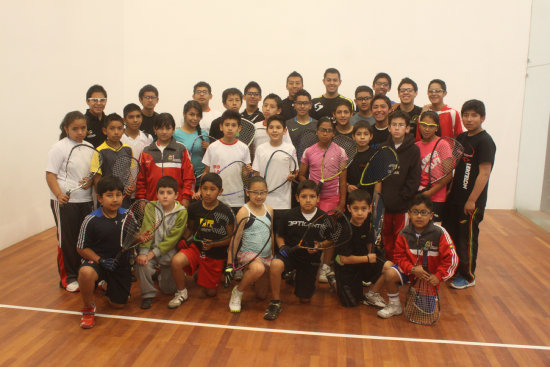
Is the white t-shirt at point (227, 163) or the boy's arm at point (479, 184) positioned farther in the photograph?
the white t-shirt at point (227, 163)

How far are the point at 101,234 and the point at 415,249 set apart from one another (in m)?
2.07

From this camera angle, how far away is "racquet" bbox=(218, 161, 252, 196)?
12.1 ft

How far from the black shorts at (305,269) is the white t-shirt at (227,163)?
0.66m

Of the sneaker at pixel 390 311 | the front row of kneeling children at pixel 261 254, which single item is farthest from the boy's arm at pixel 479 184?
the sneaker at pixel 390 311

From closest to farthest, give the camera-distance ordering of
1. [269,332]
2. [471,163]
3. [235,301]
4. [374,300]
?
1. [269,332]
2. [235,301]
3. [374,300]
4. [471,163]

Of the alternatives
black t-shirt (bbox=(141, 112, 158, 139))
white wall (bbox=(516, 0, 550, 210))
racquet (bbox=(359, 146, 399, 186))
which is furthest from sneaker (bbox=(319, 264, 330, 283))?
white wall (bbox=(516, 0, 550, 210))

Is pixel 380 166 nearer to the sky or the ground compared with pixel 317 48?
nearer to the ground

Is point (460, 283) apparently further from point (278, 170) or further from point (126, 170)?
point (126, 170)

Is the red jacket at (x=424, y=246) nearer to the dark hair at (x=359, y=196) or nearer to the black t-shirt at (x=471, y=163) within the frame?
the dark hair at (x=359, y=196)

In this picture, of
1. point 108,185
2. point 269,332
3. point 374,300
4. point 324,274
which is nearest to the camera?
point 269,332

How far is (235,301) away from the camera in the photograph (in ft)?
10.4

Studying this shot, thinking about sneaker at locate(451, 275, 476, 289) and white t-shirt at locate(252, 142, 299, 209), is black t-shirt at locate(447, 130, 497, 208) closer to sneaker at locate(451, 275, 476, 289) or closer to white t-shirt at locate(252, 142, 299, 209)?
sneaker at locate(451, 275, 476, 289)

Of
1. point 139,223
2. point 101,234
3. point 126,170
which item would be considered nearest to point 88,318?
point 101,234

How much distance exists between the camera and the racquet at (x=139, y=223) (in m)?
3.04
